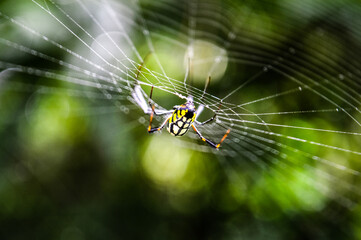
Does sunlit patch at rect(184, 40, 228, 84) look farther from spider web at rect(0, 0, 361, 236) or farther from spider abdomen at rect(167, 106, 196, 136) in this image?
spider abdomen at rect(167, 106, 196, 136)

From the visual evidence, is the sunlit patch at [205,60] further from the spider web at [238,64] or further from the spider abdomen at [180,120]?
the spider abdomen at [180,120]

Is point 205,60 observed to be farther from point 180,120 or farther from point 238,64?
point 180,120

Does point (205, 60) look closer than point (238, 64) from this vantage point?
No

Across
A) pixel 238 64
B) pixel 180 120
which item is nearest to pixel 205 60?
pixel 238 64

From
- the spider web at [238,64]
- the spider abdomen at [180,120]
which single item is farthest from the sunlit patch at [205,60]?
the spider abdomen at [180,120]

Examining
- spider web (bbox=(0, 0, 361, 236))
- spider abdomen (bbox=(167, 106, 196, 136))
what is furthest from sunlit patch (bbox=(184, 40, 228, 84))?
spider abdomen (bbox=(167, 106, 196, 136))

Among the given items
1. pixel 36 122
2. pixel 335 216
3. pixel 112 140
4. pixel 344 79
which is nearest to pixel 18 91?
pixel 36 122
